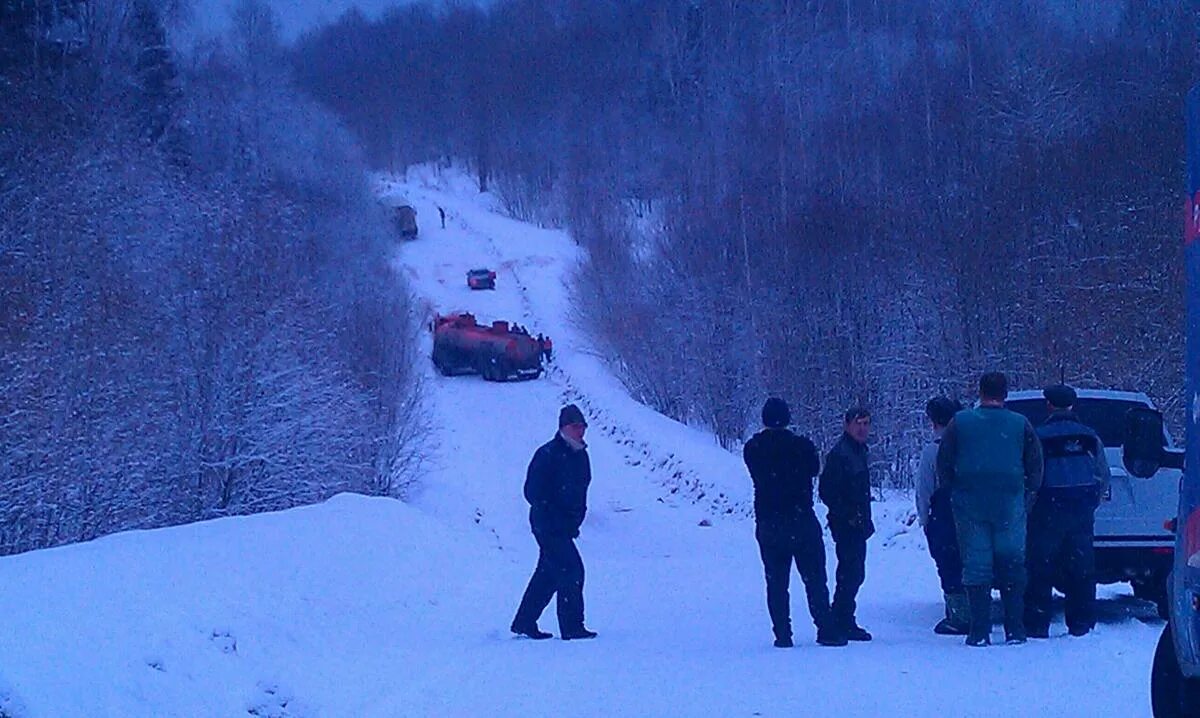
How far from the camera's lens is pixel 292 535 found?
11.8 m

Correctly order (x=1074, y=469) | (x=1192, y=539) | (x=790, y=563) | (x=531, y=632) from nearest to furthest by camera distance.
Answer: (x=1192, y=539) → (x=1074, y=469) → (x=790, y=563) → (x=531, y=632)

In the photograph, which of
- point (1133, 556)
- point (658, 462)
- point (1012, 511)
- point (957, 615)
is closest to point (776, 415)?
point (1012, 511)

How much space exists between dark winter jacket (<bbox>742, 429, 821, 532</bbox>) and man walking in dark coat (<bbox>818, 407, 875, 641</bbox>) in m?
0.39

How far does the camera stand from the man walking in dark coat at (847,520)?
A: 1005cm

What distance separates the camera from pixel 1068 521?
9617 mm

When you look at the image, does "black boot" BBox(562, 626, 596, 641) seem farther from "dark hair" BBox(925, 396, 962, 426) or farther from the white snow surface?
"dark hair" BBox(925, 396, 962, 426)

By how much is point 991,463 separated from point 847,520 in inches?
53.5

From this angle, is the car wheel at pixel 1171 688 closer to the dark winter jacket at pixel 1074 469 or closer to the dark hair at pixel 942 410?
the dark winter jacket at pixel 1074 469

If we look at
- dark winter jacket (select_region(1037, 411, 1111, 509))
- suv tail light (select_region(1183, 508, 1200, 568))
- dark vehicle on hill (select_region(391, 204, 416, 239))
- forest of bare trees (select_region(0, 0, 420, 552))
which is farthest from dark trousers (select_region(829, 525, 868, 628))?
dark vehicle on hill (select_region(391, 204, 416, 239))

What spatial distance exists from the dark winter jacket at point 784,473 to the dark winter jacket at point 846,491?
38cm

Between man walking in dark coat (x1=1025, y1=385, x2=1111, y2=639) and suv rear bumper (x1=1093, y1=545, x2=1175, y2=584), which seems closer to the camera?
man walking in dark coat (x1=1025, y1=385, x2=1111, y2=639)

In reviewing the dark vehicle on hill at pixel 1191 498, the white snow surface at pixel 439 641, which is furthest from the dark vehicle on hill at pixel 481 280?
the dark vehicle on hill at pixel 1191 498

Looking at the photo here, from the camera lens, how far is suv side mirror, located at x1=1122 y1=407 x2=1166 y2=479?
6176 millimetres

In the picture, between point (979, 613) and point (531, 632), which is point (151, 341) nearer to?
point (531, 632)
